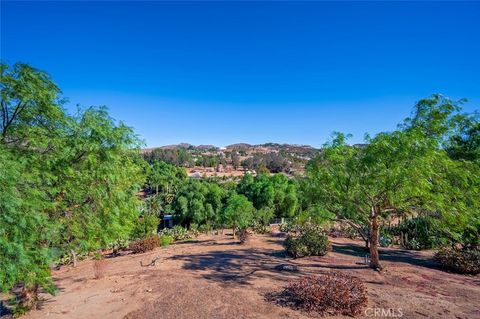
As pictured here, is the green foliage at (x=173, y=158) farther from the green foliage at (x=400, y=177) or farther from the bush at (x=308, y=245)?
the green foliage at (x=400, y=177)

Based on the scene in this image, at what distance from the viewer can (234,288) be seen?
10.3 meters

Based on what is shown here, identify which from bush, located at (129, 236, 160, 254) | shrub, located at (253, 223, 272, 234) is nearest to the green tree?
shrub, located at (253, 223, 272, 234)

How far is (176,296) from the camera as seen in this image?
9.72 metres

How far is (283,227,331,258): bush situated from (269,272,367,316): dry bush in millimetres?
5870

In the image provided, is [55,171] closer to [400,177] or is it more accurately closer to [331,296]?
[331,296]

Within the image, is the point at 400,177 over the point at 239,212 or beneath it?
over

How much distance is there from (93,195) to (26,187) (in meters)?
2.14

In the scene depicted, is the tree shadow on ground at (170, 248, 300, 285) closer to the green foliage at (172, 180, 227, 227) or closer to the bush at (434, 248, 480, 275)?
the bush at (434, 248, 480, 275)

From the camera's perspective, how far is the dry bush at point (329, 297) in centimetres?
809

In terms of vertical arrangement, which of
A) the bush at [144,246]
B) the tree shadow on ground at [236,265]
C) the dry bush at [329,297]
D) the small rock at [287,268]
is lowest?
the bush at [144,246]

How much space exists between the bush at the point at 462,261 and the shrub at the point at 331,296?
7266 mm

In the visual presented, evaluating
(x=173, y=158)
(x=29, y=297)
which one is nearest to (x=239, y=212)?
(x=29, y=297)

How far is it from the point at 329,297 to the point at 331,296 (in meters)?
0.07

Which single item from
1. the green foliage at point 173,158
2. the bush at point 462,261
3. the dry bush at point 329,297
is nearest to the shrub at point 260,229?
the bush at point 462,261
